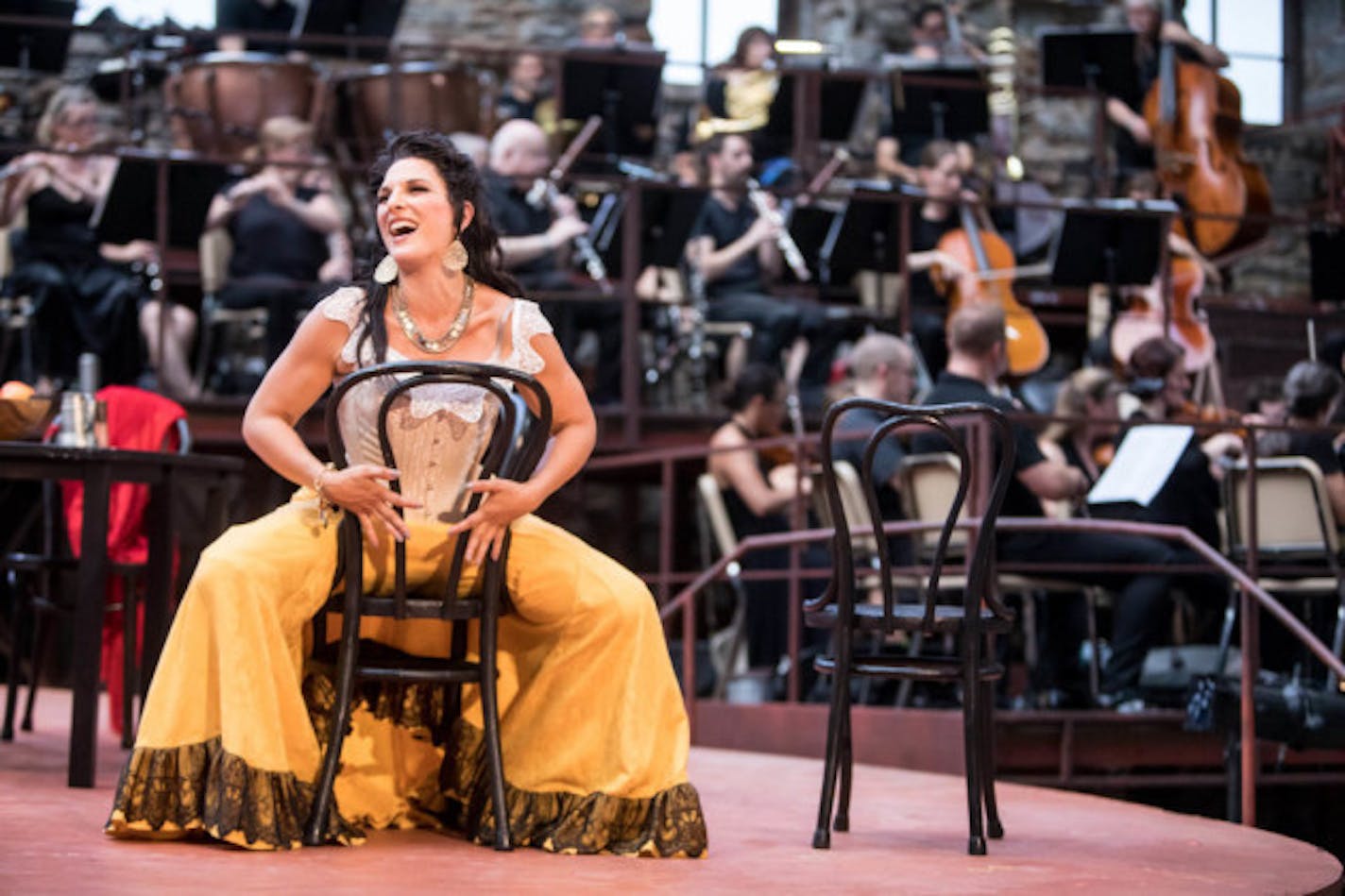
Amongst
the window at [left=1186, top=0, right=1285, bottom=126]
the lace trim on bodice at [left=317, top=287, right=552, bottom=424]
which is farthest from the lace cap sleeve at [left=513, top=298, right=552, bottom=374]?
the window at [left=1186, top=0, right=1285, bottom=126]

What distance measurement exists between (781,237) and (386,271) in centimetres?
566

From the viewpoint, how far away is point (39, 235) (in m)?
8.16

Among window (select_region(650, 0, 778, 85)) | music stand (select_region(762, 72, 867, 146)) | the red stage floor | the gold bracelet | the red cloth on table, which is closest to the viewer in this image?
the red stage floor

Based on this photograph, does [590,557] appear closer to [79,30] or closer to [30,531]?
[30,531]

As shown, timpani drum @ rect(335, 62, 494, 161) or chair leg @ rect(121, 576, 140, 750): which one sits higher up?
timpani drum @ rect(335, 62, 494, 161)

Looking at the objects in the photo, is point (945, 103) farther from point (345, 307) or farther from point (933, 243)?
point (345, 307)

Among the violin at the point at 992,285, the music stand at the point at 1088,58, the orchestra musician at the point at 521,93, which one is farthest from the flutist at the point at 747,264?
the music stand at the point at 1088,58

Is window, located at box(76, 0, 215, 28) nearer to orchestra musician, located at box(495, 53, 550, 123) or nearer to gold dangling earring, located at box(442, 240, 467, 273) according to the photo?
orchestra musician, located at box(495, 53, 550, 123)

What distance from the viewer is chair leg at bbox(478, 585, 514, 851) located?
3.49 metres

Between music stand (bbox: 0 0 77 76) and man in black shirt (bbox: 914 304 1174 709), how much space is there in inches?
180

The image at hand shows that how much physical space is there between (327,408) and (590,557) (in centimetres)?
53

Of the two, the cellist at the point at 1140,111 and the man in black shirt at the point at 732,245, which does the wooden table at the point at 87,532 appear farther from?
the cellist at the point at 1140,111

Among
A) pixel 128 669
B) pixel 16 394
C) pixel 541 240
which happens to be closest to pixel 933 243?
pixel 541 240

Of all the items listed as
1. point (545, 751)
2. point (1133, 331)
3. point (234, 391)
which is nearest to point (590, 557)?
point (545, 751)
